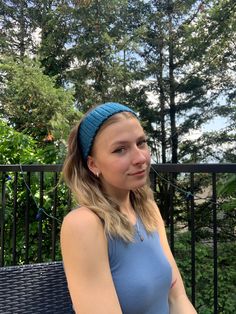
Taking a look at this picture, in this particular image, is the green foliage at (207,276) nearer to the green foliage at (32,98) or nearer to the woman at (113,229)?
the woman at (113,229)

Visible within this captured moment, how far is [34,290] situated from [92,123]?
55 cm

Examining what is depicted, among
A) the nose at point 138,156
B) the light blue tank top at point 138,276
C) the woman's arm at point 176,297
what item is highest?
the nose at point 138,156

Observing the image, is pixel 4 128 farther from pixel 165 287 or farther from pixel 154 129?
pixel 154 129

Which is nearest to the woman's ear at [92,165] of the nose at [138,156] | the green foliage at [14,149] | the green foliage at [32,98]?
the nose at [138,156]

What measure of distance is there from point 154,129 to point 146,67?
2241 millimetres

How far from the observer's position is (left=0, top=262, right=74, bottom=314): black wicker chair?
113cm

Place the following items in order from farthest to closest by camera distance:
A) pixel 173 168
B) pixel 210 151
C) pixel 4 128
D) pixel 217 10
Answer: pixel 210 151, pixel 217 10, pixel 4 128, pixel 173 168

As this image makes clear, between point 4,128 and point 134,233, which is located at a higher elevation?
point 4,128

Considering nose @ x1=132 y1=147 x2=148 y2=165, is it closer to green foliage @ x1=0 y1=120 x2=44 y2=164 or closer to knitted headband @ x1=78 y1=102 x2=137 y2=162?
knitted headband @ x1=78 y1=102 x2=137 y2=162

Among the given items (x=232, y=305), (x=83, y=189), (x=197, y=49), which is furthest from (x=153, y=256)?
(x=197, y=49)

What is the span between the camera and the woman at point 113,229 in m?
0.86

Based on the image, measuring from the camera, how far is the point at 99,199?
1029 mm

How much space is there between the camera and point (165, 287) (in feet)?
3.30

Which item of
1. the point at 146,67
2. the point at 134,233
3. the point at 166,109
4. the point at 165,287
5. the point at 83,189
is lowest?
the point at 165,287
